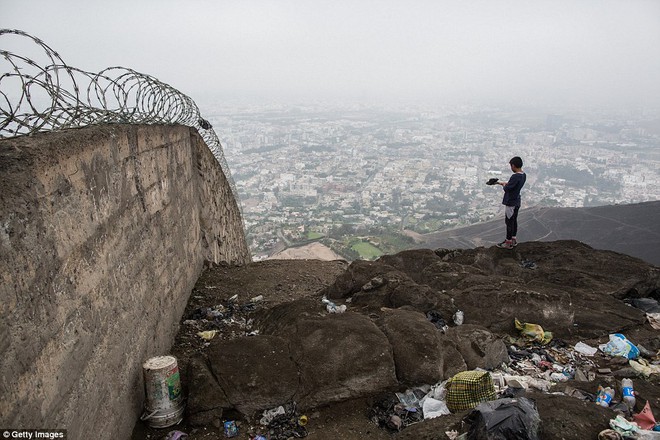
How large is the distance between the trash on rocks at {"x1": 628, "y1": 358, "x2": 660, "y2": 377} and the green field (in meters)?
17.7

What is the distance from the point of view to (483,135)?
74250 millimetres

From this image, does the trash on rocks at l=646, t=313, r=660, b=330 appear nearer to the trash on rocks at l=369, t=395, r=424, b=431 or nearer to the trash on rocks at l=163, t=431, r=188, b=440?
the trash on rocks at l=369, t=395, r=424, b=431

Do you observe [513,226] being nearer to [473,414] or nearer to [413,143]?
[473,414]

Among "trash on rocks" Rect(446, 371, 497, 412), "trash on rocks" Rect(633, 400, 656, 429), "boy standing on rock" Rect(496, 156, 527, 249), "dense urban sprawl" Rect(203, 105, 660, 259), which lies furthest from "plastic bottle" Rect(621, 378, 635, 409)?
"dense urban sprawl" Rect(203, 105, 660, 259)

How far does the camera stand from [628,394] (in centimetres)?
320

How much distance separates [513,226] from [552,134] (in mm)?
75459

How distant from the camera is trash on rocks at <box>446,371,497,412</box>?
3302mm

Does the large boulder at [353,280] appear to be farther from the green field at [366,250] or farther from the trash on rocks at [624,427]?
the green field at [366,250]

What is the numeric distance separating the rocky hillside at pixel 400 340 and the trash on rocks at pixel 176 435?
86mm

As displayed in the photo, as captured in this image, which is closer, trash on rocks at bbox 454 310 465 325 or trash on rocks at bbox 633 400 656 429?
trash on rocks at bbox 633 400 656 429

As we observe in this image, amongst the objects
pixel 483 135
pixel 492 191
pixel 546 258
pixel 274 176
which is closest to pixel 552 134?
pixel 483 135

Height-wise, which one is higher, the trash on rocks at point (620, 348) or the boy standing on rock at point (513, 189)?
the boy standing on rock at point (513, 189)

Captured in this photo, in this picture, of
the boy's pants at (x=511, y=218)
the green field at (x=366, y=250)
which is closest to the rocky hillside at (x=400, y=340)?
the boy's pants at (x=511, y=218)

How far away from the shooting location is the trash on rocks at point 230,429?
3.24 meters
